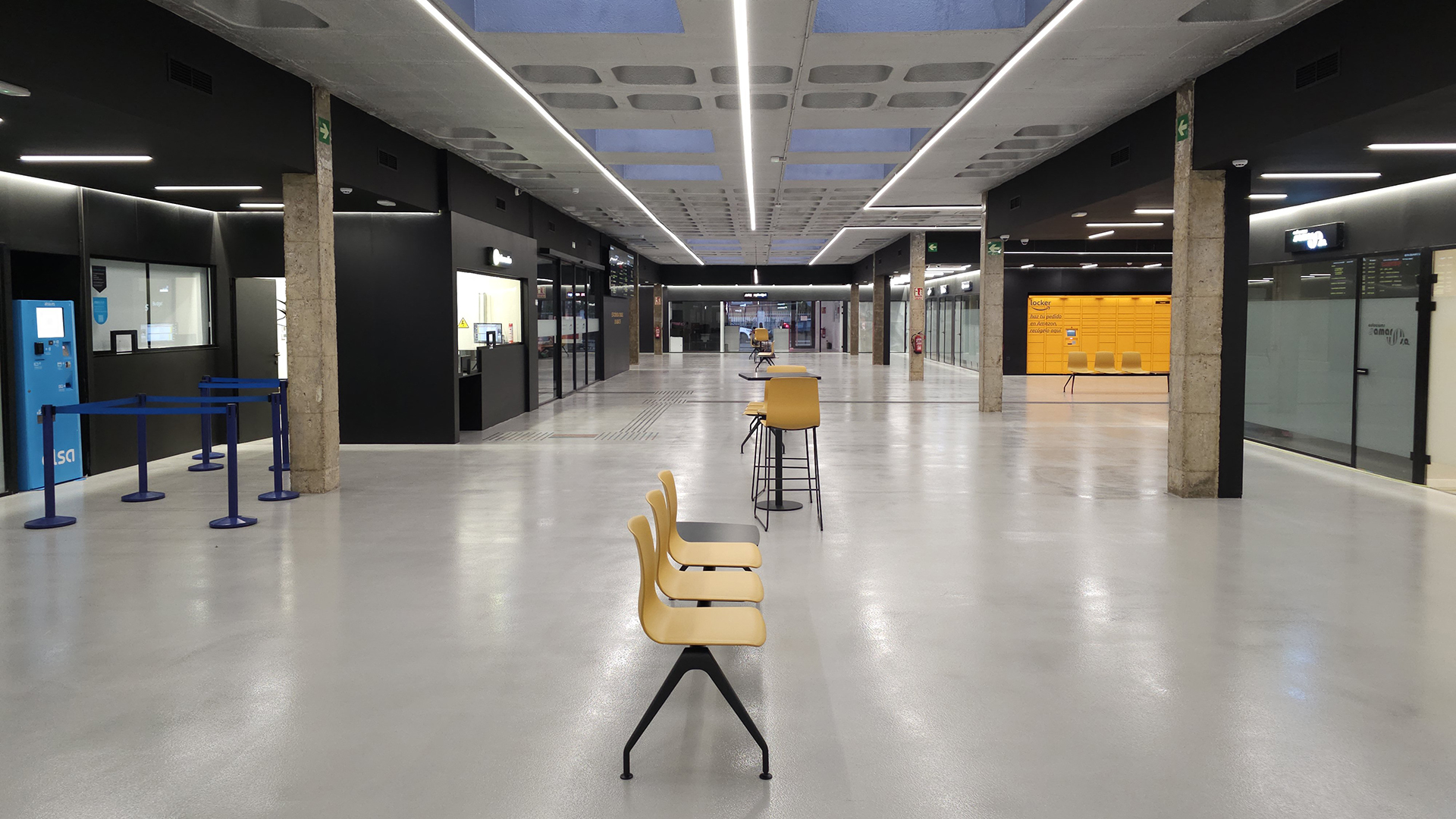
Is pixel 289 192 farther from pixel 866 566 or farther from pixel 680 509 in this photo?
pixel 866 566

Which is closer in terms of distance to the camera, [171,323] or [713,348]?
[171,323]

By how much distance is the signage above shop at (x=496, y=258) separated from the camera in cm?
1234

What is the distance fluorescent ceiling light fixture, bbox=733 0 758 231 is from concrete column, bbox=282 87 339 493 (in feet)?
11.7

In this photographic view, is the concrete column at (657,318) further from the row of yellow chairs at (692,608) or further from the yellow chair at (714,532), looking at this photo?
the row of yellow chairs at (692,608)

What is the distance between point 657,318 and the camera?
3644cm

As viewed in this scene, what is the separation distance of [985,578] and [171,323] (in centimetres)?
935

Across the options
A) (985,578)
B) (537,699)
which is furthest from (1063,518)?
(537,699)

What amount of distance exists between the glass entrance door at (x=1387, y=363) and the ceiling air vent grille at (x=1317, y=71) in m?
3.63

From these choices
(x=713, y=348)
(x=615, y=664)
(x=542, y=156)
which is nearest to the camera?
(x=615, y=664)

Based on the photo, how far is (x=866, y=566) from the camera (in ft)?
18.2

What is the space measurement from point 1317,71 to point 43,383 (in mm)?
10514

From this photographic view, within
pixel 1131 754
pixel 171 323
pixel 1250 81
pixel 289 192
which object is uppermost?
pixel 1250 81

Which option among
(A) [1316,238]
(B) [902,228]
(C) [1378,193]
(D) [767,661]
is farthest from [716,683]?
(B) [902,228]

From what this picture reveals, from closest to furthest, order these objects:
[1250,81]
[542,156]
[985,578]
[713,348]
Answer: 1. [985,578]
2. [1250,81]
3. [542,156]
4. [713,348]
